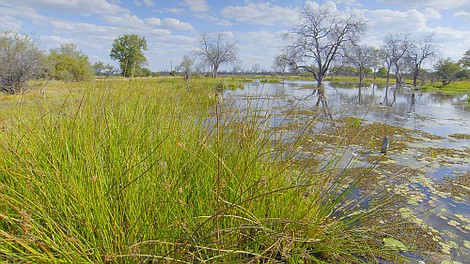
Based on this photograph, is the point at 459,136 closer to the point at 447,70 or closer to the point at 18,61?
the point at 18,61

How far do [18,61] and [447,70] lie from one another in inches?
2433

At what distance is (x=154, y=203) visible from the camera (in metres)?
1.41

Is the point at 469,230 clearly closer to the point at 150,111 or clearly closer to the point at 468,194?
the point at 468,194

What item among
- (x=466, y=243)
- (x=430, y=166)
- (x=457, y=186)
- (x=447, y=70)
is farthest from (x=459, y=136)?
(x=447, y=70)

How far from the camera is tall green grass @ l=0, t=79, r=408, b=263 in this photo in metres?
1.28

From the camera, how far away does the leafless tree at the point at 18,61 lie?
12.2 meters

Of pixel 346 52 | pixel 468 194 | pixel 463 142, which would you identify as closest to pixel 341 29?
pixel 346 52

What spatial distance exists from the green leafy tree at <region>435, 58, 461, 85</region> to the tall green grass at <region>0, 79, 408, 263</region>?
193 feet

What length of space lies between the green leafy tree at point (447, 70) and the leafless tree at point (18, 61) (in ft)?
197

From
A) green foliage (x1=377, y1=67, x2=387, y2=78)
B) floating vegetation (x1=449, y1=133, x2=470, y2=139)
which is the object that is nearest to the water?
floating vegetation (x1=449, y1=133, x2=470, y2=139)

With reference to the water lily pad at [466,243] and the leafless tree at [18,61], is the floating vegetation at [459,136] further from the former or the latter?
the leafless tree at [18,61]

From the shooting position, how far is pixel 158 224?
4.92ft

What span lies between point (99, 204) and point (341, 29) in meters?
36.4

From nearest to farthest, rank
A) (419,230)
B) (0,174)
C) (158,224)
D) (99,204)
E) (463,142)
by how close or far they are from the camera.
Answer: (99,204) → (158,224) → (0,174) → (419,230) → (463,142)
